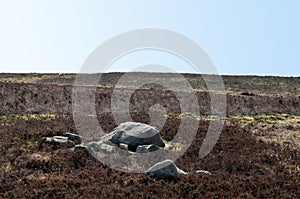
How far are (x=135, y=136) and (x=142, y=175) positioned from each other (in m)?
4.65

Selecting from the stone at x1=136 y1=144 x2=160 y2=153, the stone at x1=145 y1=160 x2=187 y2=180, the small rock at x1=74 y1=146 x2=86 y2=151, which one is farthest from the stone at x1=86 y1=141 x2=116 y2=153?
the stone at x1=145 y1=160 x2=187 y2=180

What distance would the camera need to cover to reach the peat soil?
47.9 ft

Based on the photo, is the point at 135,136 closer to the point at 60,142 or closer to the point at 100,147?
the point at 100,147

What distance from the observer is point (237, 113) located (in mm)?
38656

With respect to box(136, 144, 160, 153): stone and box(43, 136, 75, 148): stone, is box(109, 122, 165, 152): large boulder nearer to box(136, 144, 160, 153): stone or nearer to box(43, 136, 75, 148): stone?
box(136, 144, 160, 153): stone

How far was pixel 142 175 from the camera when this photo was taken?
1639 centimetres

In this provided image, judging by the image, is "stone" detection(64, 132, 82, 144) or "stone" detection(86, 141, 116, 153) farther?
"stone" detection(64, 132, 82, 144)

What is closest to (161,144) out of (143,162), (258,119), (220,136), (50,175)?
(143,162)

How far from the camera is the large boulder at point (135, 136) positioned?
20719 millimetres

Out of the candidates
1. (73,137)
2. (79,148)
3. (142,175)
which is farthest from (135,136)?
(142,175)

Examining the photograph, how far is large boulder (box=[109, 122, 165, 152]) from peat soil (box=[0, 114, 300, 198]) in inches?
74.5

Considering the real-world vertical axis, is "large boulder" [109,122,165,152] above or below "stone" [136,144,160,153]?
above

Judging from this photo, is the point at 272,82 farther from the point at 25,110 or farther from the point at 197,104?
the point at 25,110

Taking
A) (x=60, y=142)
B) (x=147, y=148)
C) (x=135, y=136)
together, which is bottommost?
(x=60, y=142)
